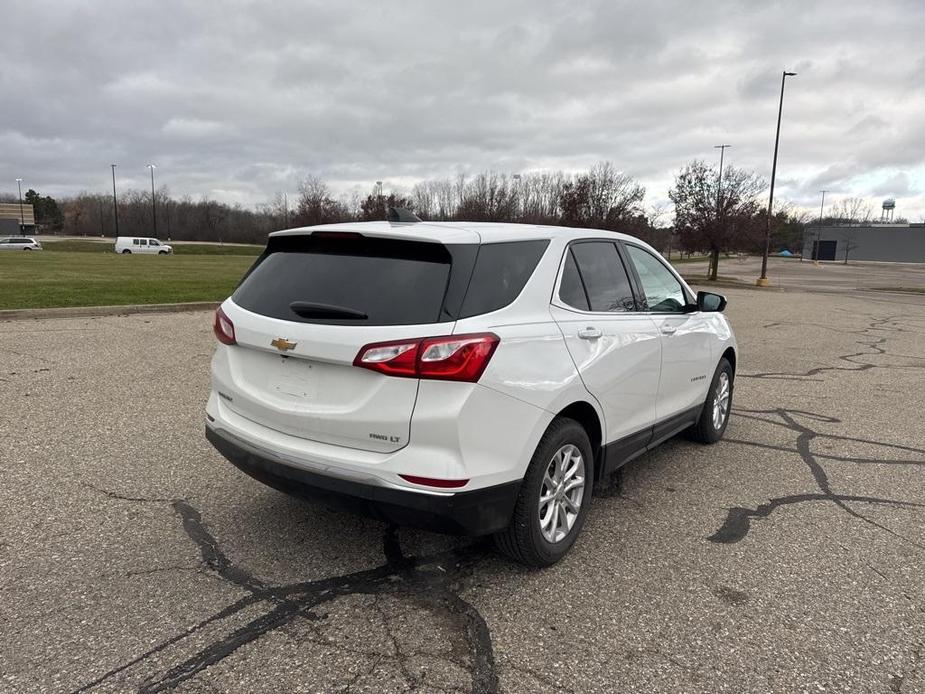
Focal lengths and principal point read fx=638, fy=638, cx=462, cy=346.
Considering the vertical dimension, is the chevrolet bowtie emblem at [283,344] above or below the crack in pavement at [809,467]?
above

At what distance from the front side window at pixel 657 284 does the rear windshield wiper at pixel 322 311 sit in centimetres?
217

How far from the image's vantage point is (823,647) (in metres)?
2.66

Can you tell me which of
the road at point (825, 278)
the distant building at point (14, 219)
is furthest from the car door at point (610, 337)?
the distant building at point (14, 219)

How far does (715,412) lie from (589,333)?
2530mm

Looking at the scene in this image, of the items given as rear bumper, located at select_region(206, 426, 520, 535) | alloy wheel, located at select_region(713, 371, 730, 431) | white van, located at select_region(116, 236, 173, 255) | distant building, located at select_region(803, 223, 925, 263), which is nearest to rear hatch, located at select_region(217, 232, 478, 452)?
rear bumper, located at select_region(206, 426, 520, 535)

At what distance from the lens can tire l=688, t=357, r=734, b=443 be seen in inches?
205

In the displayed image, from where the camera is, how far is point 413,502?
8.83ft

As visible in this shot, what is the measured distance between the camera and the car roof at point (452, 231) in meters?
3.00

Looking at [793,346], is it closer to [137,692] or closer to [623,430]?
[623,430]

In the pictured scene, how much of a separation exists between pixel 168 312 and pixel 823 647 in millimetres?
12915

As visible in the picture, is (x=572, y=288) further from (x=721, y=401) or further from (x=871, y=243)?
(x=871, y=243)

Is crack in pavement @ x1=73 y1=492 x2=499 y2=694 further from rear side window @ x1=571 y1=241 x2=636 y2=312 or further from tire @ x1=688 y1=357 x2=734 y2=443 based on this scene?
tire @ x1=688 y1=357 x2=734 y2=443

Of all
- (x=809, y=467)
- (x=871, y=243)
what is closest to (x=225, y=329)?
(x=809, y=467)

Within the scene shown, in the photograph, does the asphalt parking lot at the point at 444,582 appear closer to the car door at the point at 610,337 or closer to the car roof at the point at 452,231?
the car door at the point at 610,337
